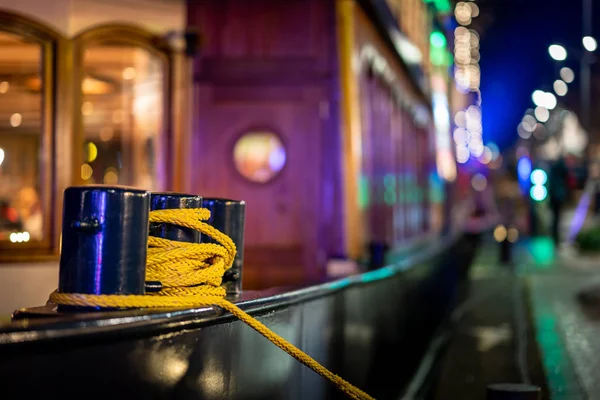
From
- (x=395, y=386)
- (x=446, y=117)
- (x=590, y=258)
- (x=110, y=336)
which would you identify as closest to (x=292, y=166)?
(x=395, y=386)

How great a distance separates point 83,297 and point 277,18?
642cm

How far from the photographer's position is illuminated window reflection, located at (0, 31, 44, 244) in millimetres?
7172

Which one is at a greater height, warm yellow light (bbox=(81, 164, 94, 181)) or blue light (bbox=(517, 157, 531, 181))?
blue light (bbox=(517, 157, 531, 181))

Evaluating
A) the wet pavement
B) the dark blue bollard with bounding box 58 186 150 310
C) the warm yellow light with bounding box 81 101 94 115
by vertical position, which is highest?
the warm yellow light with bounding box 81 101 94 115

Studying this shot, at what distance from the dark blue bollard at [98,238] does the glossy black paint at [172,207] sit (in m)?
0.39

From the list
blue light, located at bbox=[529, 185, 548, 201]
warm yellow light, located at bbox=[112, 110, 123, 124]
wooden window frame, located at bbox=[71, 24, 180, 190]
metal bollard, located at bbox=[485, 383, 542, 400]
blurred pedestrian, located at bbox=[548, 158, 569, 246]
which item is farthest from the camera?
blue light, located at bbox=[529, 185, 548, 201]

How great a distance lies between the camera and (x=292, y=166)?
9.02m

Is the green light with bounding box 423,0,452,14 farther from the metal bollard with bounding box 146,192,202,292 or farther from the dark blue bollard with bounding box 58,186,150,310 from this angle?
the dark blue bollard with bounding box 58,186,150,310

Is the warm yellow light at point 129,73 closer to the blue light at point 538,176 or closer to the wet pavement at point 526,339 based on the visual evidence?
the wet pavement at point 526,339

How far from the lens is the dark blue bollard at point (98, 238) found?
126 inches

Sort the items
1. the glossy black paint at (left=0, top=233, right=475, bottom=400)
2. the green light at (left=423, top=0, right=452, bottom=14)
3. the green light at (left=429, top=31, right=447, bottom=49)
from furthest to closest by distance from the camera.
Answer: the green light at (left=429, top=31, right=447, bottom=49) → the green light at (left=423, top=0, right=452, bottom=14) → the glossy black paint at (left=0, top=233, right=475, bottom=400)

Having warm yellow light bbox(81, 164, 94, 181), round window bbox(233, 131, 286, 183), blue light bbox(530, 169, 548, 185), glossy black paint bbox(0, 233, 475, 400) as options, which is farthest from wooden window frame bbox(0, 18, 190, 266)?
blue light bbox(530, 169, 548, 185)

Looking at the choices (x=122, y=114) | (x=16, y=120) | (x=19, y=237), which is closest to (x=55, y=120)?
(x=16, y=120)

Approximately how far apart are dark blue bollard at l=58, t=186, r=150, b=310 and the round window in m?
5.69
